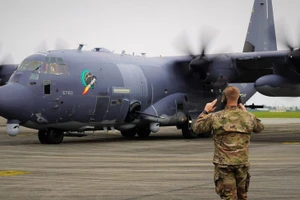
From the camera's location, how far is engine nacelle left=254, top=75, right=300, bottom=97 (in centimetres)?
2562

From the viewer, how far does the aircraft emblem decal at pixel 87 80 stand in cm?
2416

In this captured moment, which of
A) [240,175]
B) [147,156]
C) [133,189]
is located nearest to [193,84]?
[147,156]

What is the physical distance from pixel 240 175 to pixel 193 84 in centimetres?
2355

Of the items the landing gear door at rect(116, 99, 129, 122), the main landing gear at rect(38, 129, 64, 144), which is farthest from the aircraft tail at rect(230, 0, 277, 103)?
the main landing gear at rect(38, 129, 64, 144)

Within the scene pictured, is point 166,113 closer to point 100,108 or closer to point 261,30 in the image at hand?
point 100,108

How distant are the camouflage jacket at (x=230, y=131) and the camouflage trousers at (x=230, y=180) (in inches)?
2.9

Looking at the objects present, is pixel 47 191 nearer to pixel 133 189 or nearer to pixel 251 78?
pixel 133 189

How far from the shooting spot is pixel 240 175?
7012mm

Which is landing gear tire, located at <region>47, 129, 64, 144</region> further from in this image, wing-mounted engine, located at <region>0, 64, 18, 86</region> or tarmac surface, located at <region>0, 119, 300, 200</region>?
wing-mounted engine, located at <region>0, 64, 18, 86</region>

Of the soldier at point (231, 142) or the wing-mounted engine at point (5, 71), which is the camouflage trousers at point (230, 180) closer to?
→ the soldier at point (231, 142)

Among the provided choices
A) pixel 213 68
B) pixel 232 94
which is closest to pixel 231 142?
pixel 232 94

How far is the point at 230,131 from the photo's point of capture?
23.2 ft

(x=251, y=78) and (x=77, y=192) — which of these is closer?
(x=77, y=192)

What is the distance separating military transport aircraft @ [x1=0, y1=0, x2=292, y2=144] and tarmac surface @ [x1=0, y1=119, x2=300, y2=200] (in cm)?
234
